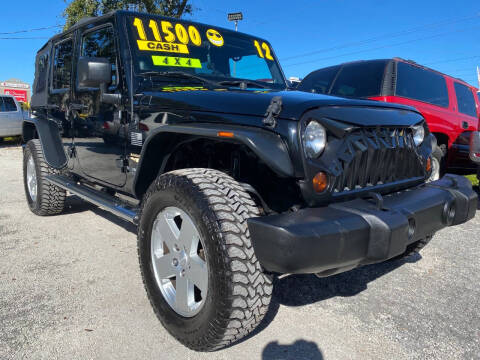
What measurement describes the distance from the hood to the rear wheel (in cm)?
244

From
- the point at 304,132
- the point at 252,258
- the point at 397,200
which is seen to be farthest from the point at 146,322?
the point at 397,200

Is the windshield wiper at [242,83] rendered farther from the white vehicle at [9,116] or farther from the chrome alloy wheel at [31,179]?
the white vehicle at [9,116]

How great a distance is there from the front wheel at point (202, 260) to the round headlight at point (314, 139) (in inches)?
15.4

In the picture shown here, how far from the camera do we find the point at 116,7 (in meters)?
12.5

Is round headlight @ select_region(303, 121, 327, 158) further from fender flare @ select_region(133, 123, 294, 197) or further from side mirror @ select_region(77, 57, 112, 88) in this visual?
side mirror @ select_region(77, 57, 112, 88)

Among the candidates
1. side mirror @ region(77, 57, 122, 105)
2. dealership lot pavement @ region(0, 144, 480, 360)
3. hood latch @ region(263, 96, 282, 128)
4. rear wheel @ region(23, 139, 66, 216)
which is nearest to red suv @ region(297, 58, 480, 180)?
dealership lot pavement @ region(0, 144, 480, 360)

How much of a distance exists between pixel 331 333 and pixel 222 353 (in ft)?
2.12

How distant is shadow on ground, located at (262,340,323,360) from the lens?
2.06 meters

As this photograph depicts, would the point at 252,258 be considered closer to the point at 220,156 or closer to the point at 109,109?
the point at 220,156

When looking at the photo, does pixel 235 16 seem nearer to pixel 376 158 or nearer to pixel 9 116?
pixel 9 116

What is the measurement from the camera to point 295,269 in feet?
5.52

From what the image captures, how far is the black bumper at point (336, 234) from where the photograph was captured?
1652 millimetres

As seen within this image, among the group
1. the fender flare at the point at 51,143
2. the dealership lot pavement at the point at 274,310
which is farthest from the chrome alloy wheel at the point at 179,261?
the fender flare at the point at 51,143

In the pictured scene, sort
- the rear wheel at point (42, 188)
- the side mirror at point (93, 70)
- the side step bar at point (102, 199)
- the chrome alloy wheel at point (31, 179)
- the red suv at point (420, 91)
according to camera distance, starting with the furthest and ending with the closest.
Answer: the red suv at point (420, 91) < the chrome alloy wheel at point (31, 179) < the rear wheel at point (42, 188) < the side step bar at point (102, 199) < the side mirror at point (93, 70)
